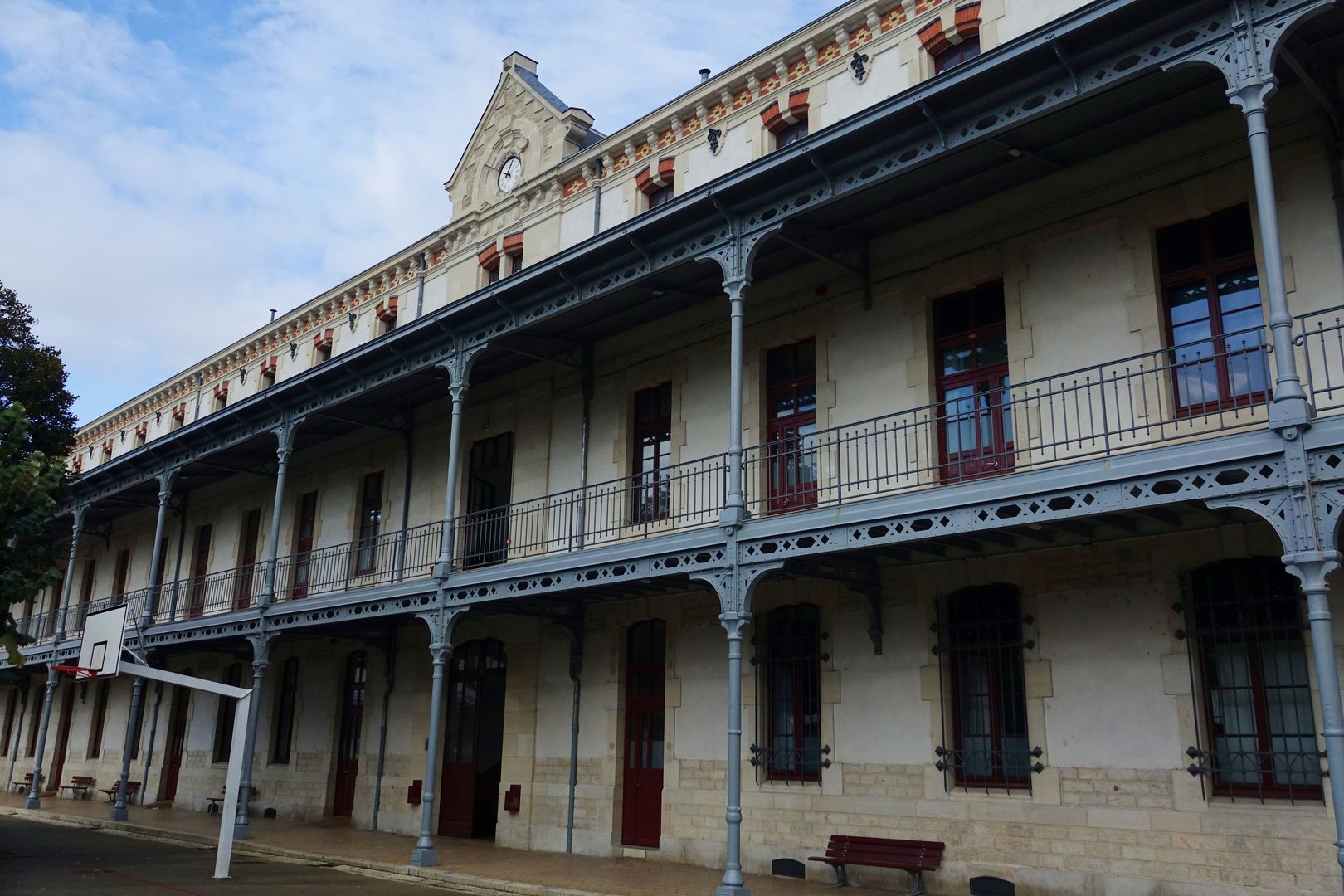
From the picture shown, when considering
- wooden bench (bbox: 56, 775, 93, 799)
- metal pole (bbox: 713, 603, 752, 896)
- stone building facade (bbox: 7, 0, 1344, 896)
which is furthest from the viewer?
wooden bench (bbox: 56, 775, 93, 799)

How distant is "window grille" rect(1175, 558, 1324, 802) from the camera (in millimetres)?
9023

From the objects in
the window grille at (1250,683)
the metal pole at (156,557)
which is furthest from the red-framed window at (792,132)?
the metal pole at (156,557)

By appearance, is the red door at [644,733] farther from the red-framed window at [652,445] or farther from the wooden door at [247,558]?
the wooden door at [247,558]

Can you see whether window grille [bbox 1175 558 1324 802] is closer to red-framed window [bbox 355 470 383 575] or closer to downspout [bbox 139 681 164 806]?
red-framed window [bbox 355 470 383 575]

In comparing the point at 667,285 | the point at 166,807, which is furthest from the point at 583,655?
the point at 166,807

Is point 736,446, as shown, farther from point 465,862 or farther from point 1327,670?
point 465,862

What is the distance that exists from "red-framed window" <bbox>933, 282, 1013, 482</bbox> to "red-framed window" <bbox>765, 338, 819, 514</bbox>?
1650mm

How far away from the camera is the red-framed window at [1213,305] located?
9.77 meters

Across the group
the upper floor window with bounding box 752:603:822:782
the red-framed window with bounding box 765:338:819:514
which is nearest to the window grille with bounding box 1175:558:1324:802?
the upper floor window with bounding box 752:603:822:782

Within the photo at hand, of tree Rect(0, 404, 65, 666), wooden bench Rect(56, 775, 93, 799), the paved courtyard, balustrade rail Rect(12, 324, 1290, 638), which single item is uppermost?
balustrade rail Rect(12, 324, 1290, 638)

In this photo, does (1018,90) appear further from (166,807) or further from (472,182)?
(166,807)

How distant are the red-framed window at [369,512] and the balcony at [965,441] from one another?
1.65 m

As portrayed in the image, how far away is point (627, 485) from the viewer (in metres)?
15.0

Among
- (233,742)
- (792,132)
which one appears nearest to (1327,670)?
(792,132)
